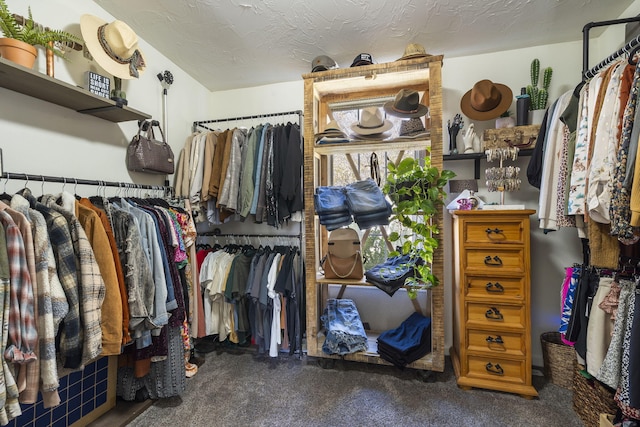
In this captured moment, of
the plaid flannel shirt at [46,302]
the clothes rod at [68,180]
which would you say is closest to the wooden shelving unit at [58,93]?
the clothes rod at [68,180]

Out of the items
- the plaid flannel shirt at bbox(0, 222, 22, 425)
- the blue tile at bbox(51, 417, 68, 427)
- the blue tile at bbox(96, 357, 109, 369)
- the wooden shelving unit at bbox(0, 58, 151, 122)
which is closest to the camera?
the plaid flannel shirt at bbox(0, 222, 22, 425)

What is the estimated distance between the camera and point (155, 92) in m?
2.20

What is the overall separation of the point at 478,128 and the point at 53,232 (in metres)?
2.68

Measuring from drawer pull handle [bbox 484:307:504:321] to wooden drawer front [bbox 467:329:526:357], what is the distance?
9cm

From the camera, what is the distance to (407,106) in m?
1.93

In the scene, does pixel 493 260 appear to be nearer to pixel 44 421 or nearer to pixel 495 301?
pixel 495 301

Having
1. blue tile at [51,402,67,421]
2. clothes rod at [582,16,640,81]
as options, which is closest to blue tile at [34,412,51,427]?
blue tile at [51,402,67,421]

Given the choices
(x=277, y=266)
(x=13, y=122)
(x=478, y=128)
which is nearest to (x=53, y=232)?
(x=13, y=122)

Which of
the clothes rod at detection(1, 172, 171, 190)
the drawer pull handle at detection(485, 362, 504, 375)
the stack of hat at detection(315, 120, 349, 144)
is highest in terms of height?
the stack of hat at detection(315, 120, 349, 144)

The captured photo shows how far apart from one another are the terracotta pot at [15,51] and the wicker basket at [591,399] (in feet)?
9.91

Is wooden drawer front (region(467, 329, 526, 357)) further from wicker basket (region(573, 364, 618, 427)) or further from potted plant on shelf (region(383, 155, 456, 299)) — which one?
potted plant on shelf (region(383, 155, 456, 299))

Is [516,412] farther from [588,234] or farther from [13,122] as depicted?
[13,122]

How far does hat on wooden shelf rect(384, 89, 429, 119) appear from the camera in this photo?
1.90m

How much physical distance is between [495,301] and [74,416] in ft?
8.05
